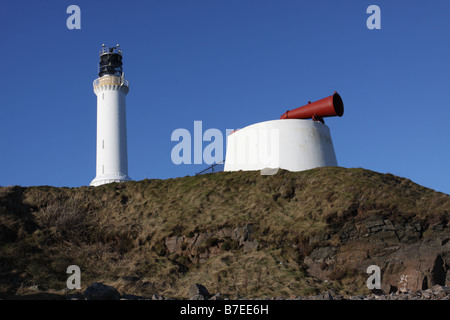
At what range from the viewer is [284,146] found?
31.5 m

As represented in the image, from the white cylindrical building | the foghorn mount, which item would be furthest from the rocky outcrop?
the foghorn mount

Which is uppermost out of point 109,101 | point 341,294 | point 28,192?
point 109,101

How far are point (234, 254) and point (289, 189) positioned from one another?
5472 millimetres

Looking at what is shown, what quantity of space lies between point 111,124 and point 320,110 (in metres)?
18.1

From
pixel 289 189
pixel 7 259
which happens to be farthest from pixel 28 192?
pixel 289 189

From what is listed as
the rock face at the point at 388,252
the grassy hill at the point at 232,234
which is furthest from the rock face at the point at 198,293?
the rock face at the point at 388,252

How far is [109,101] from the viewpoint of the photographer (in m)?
42.9

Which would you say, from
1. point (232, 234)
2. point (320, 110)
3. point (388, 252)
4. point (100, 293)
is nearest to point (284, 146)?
point (320, 110)

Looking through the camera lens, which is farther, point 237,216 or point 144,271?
point 237,216

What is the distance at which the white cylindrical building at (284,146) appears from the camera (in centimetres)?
3131

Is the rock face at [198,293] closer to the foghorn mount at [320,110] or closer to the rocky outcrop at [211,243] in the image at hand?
the rocky outcrop at [211,243]

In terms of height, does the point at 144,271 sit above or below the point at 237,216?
below

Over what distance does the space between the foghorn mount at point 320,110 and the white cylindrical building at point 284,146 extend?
62cm

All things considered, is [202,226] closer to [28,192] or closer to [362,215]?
[362,215]
